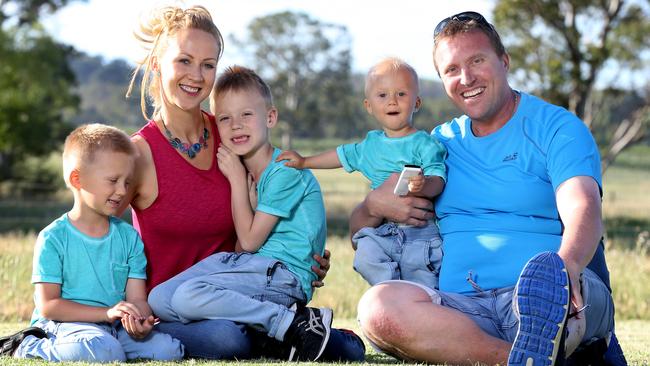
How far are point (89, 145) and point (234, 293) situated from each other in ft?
3.25

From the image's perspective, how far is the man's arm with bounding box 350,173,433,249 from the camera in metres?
5.03

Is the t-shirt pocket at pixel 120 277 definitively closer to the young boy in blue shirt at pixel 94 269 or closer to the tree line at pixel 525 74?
the young boy in blue shirt at pixel 94 269

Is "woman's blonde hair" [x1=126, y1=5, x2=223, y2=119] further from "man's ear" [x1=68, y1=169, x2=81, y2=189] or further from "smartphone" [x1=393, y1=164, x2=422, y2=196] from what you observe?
"smartphone" [x1=393, y1=164, x2=422, y2=196]

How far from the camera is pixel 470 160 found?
4.88 m

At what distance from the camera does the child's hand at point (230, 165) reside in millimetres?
5105

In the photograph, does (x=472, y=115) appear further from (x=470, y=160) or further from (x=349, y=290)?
(x=349, y=290)

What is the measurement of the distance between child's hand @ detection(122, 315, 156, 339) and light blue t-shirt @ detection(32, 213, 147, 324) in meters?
0.29

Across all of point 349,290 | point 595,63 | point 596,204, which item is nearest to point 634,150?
point 595,63

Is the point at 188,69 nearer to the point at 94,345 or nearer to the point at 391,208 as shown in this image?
the point at 391,208

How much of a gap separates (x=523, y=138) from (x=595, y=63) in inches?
822

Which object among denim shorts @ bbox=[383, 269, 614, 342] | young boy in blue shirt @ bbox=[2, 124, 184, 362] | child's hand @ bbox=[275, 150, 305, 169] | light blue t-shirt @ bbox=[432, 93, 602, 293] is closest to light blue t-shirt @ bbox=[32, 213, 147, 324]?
young boy in blue shirt @ bbox=[2, 124, 184, 362]

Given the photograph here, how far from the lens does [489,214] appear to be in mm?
4730

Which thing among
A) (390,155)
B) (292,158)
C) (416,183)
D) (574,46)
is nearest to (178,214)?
(292,158)

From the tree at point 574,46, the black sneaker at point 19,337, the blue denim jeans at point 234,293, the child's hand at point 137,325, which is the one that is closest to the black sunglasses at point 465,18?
the blue denim jeans at point 234,293
